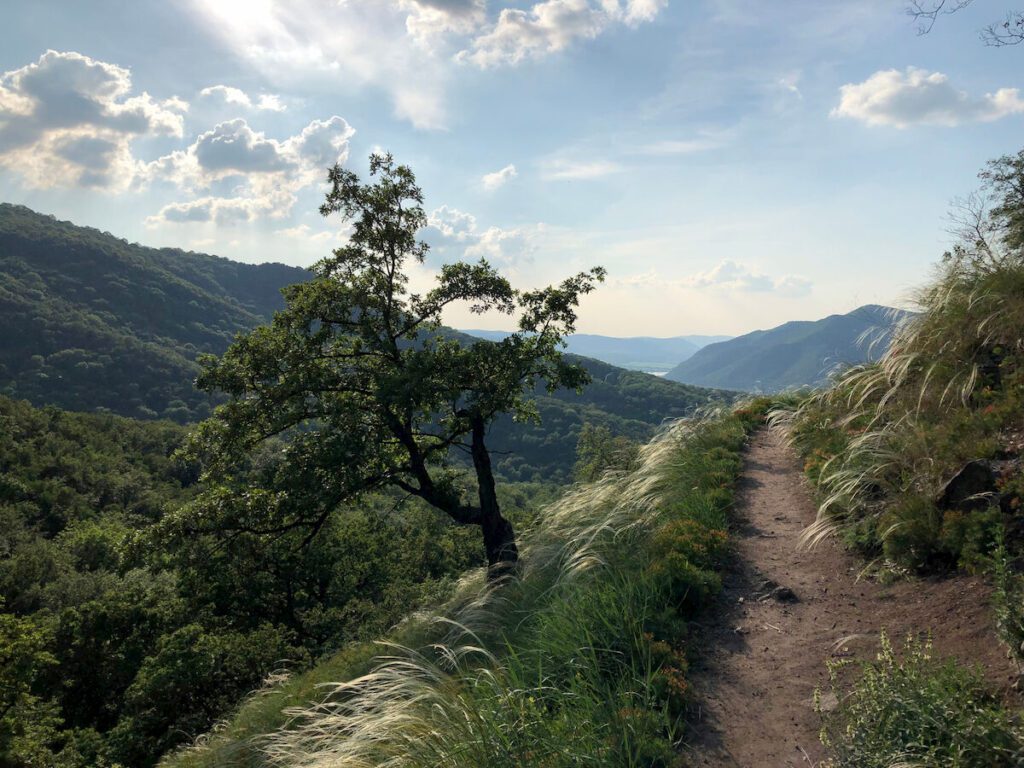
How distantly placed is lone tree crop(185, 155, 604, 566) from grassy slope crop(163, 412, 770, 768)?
2.77 m

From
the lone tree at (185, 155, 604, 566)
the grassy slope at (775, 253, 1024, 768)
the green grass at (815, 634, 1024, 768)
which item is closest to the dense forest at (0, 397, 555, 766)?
the lone tree at (185, 155, 604, 566)

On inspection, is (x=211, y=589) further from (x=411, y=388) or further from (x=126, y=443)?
(x=126, y=443)

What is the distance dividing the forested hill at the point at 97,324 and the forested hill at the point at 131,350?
0.25 meters

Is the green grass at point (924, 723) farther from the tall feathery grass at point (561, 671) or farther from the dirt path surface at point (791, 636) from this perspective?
the tall feathery grass at point (561, 671)

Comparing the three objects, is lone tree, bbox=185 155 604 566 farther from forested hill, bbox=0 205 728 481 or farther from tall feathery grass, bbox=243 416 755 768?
forested hill, bbox=0 205 728 481

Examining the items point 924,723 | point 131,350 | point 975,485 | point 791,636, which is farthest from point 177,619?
point 131,350

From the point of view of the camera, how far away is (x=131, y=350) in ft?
366

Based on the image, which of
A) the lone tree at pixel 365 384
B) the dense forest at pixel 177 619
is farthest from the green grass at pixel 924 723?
the dense forest at pixel 177 619

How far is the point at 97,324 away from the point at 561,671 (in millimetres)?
147476

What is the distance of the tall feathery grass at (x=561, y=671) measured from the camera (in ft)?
10.5

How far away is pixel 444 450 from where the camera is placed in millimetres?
11742

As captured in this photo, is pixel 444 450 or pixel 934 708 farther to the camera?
pixel 444 450

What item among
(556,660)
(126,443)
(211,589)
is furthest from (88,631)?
(126,443)

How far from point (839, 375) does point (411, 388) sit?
739 centimetres
